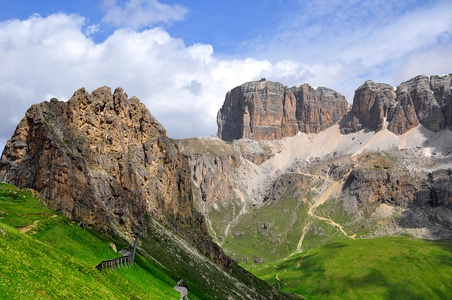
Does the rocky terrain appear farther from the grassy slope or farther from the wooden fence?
the wooden fence

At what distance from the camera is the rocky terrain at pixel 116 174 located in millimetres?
105812

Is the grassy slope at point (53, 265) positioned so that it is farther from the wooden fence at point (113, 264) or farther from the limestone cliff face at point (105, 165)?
the limestone cliff face at point (105, 165)

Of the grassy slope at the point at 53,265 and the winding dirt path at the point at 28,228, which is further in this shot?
the winding dirt path at the point at 28,228

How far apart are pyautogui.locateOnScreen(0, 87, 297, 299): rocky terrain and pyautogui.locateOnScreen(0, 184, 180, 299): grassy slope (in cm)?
3828

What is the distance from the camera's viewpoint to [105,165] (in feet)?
450

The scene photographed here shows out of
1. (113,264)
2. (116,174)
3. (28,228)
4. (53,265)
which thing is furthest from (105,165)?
(53,265)

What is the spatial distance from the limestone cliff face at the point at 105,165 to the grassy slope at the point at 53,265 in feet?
128

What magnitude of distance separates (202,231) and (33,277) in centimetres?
15631

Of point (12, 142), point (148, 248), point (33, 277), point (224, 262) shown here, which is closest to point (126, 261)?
point (33, 277)

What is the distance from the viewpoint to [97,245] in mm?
59594

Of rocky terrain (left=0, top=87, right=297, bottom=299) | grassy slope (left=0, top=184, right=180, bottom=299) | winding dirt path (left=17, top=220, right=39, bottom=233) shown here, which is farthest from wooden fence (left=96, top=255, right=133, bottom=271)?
rocky terrain (left=0, top=87, right=297, bottom=299)

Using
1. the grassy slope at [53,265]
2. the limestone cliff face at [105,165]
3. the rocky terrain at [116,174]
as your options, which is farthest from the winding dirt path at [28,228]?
the limestone cliff face at [105,165]

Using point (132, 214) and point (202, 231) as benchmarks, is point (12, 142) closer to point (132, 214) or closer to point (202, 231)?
point (132, 214)

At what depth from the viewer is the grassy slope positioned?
1131 inches
